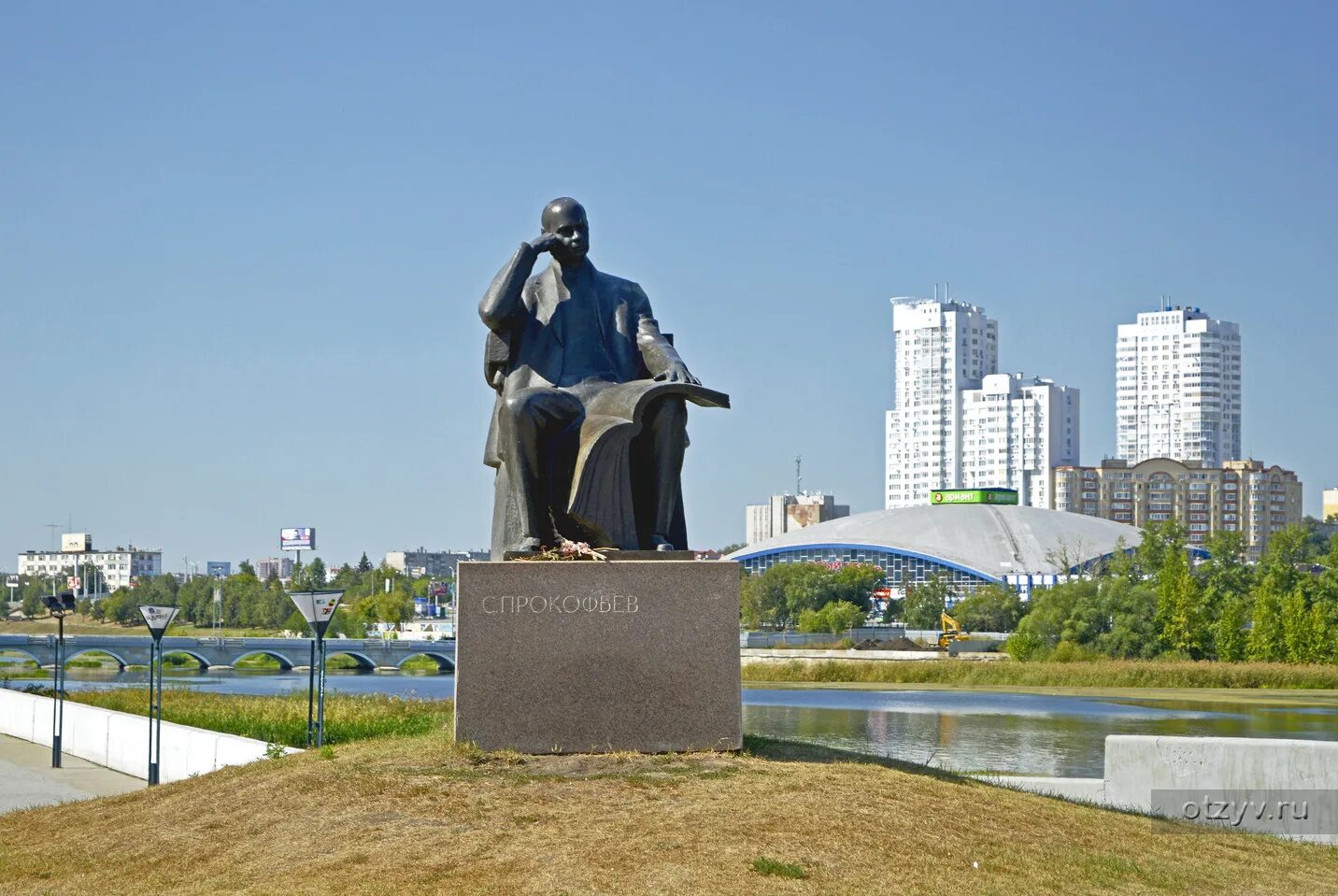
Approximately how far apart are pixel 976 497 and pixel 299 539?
200 feet

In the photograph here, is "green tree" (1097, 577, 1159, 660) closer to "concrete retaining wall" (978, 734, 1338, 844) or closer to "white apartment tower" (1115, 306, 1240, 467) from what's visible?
"concrete retaining wall" (978, 734, 1338, 844)

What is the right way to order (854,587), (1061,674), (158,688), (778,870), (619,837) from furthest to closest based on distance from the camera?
(854,587), (1061,674), (158,688), (619,837), (778,870)

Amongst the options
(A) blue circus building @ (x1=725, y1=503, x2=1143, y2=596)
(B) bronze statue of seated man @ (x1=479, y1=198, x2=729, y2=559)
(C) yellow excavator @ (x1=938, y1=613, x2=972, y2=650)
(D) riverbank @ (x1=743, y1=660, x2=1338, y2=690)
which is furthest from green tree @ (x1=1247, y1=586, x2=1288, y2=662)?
(A) blue circus building @ (x1=725, y1=503, x2=1143, y2=596)

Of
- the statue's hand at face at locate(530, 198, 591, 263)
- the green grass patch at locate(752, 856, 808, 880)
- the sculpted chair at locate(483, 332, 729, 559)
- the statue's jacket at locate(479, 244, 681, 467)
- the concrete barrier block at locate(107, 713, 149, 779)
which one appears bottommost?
the concrete barrier block at locate(107, 713, 149, 779)

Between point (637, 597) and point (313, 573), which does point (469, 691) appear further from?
point (313, 573)

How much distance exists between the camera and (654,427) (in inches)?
446

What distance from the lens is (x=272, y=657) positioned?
78438 mm

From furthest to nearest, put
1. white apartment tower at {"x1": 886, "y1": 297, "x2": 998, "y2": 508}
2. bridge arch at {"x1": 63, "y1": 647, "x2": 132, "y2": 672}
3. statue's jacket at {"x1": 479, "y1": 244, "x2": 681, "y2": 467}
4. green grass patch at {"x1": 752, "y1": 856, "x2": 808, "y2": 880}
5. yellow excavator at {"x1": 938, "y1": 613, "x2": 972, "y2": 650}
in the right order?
white apartment tower at {"x1": 886, "y1": 297, "x2": 998, "y2": 508}
yellow excavator at {"x1": 938, "y1": 613, "x2": 972, "y2": 650}
bridge arch at {"x1": 63, "y1": 647, "x2": 132, "y2": 672}
statue's jacket at {"x1": 479, "y1": 244, "x2": 681, "y2": 467}
green grass patch at {"x1": 752, "y1": 856, "x2": 808, "y2": 880}

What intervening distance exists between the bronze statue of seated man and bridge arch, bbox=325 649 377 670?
2375 inches

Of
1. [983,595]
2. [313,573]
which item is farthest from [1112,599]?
[313,573]

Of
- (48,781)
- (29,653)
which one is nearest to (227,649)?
(29,653)

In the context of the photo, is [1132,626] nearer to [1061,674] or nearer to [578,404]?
[1061,674]

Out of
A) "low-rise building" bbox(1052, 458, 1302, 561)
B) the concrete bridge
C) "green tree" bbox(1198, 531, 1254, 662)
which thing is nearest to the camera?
"green tree" bbox(1198, 531, 1254, 662)

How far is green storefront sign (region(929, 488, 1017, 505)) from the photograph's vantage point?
119 m
